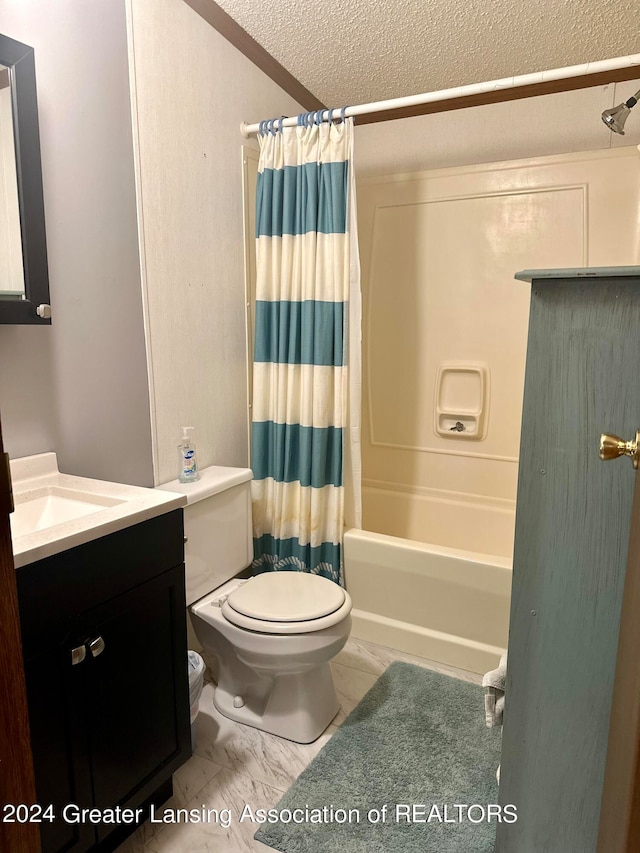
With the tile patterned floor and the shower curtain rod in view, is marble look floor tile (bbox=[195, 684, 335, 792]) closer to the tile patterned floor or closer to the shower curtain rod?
the tile patterned floor

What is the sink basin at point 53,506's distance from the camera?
148cm

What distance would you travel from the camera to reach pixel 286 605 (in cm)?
184

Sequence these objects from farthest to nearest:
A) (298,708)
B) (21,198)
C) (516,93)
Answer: (516,93)
(298,708)
(21,198)

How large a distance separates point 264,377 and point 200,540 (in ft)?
2.46

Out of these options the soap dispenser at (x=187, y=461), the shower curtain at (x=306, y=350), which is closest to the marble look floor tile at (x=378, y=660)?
the shower curtain at (x=306, y=350)

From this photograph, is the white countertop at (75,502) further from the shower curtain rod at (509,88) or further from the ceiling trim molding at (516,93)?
the ceiling trim molding at (516,93)

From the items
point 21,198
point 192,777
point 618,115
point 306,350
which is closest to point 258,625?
point 192,777

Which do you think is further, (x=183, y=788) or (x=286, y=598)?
(x=286, y=598)

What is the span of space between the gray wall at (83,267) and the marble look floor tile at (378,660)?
1.12 meters

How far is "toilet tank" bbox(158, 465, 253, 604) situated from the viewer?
1.93 m

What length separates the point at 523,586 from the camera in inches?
45.0

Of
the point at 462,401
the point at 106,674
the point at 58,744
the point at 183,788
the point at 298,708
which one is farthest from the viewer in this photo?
the point at 462,401

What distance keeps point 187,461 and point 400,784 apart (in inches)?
47.7

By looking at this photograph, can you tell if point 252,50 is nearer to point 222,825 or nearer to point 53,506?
point 53,506
